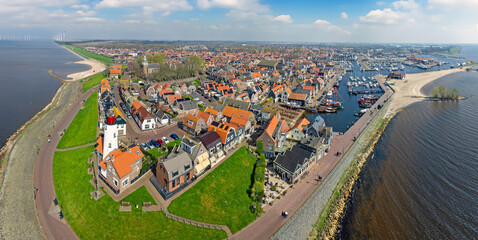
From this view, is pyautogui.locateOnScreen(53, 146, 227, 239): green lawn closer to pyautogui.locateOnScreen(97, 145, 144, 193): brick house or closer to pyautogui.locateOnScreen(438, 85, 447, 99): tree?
pyautogui.locateOnScreen(97, 145, 144, 193): brick house

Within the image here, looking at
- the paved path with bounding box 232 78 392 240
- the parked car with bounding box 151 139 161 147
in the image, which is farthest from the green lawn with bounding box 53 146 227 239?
the parked car with bounding box 151 139 161 147

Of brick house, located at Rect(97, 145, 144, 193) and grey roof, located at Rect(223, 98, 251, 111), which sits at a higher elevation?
grey roof, located at Rect(223, 98, 251, 111)

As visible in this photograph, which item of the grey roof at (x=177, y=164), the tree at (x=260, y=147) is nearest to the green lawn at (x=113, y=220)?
the grey roof at (x=177, y=164)

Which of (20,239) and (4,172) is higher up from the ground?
(4,172)

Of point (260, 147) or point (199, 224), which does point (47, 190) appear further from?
point (260, 147)

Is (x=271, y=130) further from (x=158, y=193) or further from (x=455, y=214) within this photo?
(x=455, y=214)

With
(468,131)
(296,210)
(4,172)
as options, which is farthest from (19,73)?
(468,131)

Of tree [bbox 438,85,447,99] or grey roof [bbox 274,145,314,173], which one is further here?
tree [bbox 438,85,447,99]
